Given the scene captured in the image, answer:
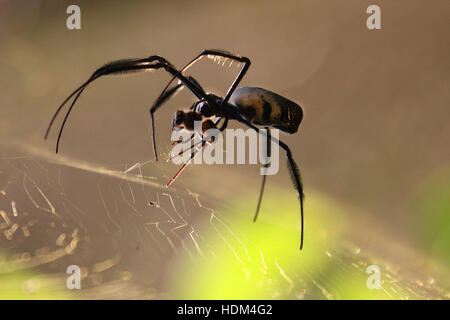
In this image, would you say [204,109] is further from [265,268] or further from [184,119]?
[265,268]

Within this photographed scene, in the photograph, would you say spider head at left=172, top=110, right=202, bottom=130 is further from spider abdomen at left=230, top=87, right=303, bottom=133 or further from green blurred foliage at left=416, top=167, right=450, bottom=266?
green blurred foliage at left=416, top=167, right=450, bottom=266

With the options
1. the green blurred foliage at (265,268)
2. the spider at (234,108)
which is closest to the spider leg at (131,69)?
the spider at (234,108)

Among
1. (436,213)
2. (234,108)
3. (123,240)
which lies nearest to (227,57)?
(234,108)

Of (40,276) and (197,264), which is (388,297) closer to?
(197,264)

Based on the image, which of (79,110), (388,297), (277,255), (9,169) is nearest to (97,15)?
(79,110)

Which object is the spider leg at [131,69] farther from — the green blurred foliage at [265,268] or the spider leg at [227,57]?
the green blurred foliage at [265,268]

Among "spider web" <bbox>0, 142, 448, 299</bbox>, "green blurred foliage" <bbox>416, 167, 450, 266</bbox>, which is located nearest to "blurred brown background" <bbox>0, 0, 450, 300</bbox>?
"green blurred foliage" <bbox>416, 167, 450, 266</bbox>

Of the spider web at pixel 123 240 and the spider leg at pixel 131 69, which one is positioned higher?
the spider leg at pixel 131 69
